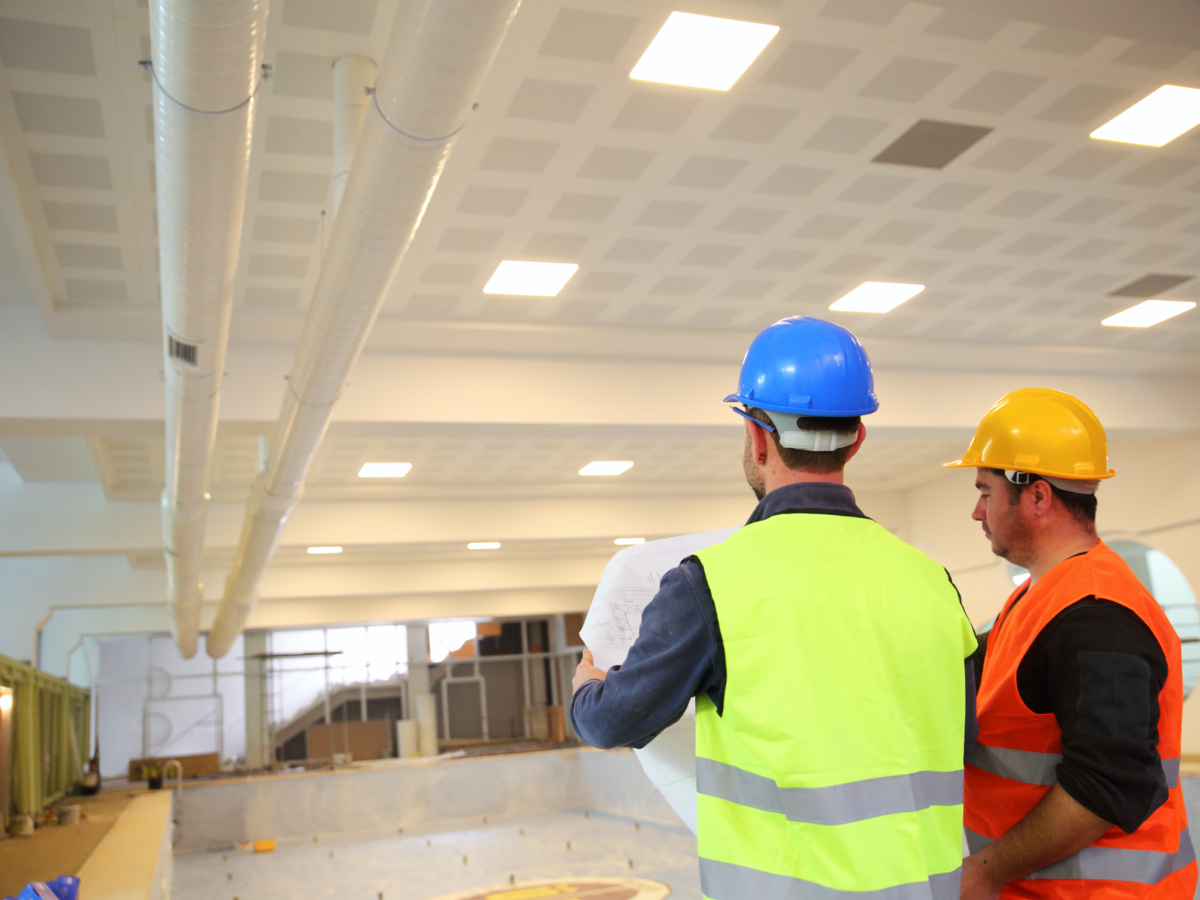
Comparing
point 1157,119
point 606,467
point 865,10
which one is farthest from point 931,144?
point 606,467

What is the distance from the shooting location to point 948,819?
1916 millimetres

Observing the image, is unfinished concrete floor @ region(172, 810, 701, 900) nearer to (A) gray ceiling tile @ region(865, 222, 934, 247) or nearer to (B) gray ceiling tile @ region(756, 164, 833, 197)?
(A) gray ceiling tile @ region(865, 222, 934, 247)

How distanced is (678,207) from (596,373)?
3032 mm

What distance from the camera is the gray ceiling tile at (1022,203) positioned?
23.4 ft

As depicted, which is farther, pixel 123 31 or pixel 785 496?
pixel 123 31

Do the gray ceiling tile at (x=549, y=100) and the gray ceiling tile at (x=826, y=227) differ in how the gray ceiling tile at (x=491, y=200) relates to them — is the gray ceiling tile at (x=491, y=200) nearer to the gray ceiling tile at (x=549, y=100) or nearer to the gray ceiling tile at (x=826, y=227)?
the gray ceiling tile at (x=549, y=100)

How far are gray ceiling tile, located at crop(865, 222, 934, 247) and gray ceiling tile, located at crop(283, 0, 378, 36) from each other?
424cm

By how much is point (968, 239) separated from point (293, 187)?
16.5 ft

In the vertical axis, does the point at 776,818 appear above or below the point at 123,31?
below

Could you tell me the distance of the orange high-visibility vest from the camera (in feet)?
7.16

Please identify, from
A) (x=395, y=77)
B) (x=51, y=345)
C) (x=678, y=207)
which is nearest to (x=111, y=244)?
(x=51, y=345)

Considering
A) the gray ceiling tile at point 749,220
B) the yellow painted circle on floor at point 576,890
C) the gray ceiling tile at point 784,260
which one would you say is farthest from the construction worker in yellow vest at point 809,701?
the yellow painted circle on floor at point 576,890

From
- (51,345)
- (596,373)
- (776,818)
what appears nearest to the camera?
(776,818)

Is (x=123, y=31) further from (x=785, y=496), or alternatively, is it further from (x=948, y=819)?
(x=948, y=819)
